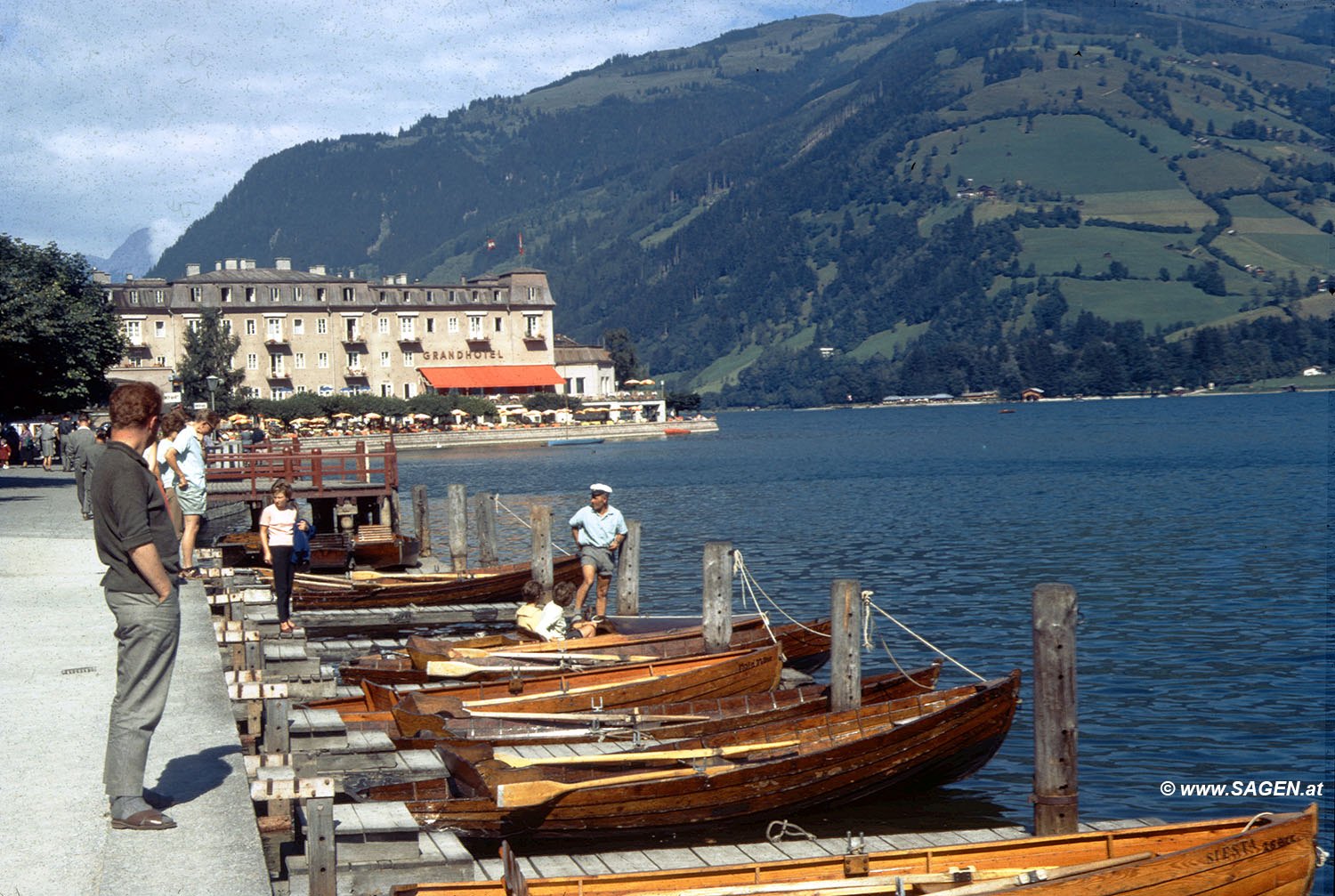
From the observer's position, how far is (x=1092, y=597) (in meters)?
29.9

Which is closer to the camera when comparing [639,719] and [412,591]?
[639,719]

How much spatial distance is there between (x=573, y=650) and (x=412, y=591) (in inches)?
325

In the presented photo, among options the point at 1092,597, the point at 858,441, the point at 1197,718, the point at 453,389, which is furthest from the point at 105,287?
the point at 1197,718

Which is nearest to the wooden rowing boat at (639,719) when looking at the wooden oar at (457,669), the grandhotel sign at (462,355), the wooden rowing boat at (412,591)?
the wooden oar at (457,669)

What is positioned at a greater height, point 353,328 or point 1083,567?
point 353,328

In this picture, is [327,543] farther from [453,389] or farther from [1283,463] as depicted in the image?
[453,389]

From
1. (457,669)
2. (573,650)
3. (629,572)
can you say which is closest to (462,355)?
(629,572)

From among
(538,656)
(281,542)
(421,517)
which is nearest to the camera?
Answer: (538,656)

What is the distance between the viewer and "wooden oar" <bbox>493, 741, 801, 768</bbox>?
39.5ft

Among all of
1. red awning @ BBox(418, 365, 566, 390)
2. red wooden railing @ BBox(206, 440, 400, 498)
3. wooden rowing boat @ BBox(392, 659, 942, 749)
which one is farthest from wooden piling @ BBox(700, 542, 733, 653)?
red awning @ BBox(418, 365, 566, 390)

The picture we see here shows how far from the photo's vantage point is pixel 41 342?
47688mm

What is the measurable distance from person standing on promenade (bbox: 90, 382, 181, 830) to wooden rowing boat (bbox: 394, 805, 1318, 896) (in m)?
2.65

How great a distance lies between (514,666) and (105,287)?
11051 centimetres

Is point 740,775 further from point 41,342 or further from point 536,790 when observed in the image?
point 41,342
